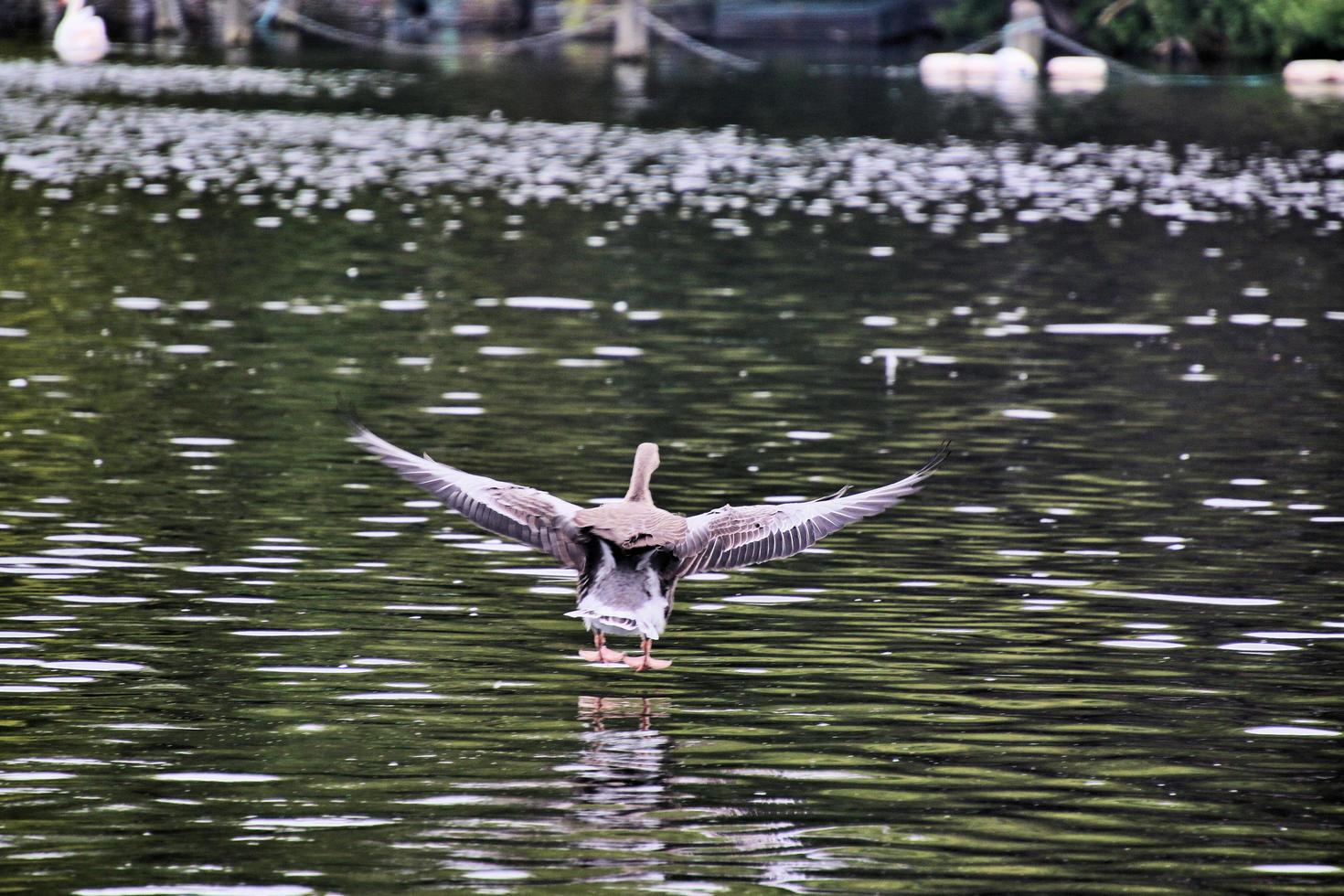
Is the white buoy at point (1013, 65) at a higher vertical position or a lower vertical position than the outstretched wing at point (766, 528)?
lower

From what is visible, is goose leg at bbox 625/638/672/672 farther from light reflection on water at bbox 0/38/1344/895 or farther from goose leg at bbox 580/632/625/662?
light reflection on water at bbox 0/38/1344/895

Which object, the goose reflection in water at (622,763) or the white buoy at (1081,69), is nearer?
the goose reflection in water at (622,763)

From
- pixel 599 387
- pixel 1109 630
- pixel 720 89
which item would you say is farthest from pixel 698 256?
pixel 720 89

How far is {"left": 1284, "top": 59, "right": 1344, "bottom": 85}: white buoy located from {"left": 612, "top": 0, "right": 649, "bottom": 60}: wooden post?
917 inches

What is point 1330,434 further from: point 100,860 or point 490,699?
point 100,860

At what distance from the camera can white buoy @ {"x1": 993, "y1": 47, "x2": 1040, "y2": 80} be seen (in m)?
77.0

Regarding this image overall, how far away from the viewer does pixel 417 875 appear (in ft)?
29.6

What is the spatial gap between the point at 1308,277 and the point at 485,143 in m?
24.2

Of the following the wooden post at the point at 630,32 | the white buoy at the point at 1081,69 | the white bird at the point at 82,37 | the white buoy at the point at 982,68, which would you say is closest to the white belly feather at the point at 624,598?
the white bird at the point at 82,37

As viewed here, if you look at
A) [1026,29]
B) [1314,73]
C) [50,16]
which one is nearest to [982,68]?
[1026,29]

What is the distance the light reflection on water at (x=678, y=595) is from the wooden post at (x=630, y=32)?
53438 mm

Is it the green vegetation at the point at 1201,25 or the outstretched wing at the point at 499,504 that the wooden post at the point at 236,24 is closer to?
the green vegetation at the point at 1201,25

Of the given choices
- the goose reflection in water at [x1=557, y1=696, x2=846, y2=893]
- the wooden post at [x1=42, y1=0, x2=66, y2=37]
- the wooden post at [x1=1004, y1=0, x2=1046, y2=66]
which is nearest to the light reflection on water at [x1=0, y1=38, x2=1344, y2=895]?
the goose reflection in water at [x1=557, y1=696, x2=846, y2=893]

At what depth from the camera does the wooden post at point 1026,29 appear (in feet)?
266
